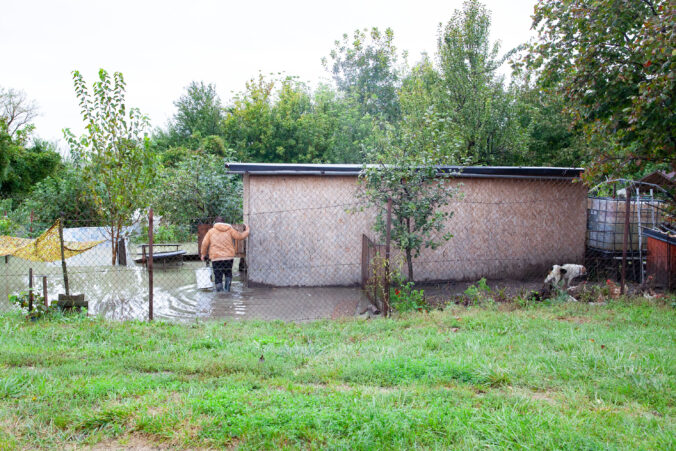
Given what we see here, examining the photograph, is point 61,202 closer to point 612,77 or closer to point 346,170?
point 346,170

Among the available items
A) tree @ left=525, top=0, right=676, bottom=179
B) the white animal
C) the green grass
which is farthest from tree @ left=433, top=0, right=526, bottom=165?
the green grass

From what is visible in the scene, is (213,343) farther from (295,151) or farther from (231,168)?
(295,151)

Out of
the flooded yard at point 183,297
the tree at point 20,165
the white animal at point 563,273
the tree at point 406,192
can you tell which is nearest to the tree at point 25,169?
the tree at point 20,165

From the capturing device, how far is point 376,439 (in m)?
3.34

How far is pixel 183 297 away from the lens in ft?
31.9

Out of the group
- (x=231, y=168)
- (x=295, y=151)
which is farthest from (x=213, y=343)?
(x=295, y=151)

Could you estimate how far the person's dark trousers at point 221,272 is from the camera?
10.1 metres

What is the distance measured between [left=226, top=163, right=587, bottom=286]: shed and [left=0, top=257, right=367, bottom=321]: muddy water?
585 millimetres

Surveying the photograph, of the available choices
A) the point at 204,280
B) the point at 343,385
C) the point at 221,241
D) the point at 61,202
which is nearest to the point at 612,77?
the point at 343,385

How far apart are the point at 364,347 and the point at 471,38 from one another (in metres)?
12.7

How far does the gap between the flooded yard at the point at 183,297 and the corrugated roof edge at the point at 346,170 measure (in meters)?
2.42

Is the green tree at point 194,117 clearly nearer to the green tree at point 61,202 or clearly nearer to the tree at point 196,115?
the tree at point 196,115

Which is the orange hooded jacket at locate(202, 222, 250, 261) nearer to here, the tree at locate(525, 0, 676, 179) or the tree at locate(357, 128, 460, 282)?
the tree at locate(357, 128, 460, 282)

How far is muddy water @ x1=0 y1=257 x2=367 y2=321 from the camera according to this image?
8328mm
